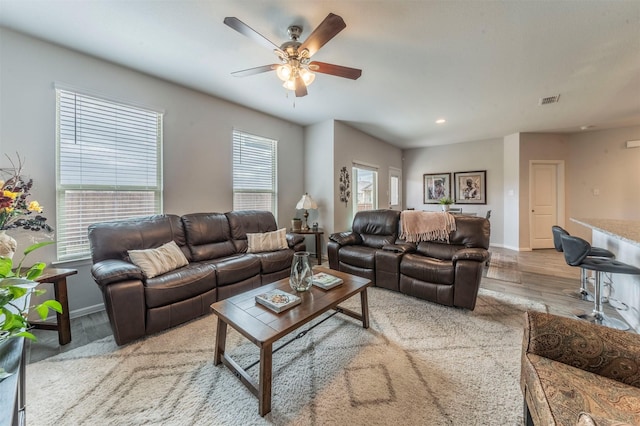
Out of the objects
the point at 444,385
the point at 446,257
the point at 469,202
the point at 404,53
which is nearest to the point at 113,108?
the point at 404,53

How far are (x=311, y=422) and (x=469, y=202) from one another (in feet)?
21.3

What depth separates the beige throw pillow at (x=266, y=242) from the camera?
3.33m

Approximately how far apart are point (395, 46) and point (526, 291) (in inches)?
130

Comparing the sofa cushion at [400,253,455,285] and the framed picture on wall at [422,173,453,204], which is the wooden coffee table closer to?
the sofa cushion at [400,253,455,285]

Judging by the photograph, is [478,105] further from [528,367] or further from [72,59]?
[72,59]

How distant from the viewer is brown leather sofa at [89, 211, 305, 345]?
201 centimetres

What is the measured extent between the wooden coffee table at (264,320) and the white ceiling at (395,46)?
2.21 metres

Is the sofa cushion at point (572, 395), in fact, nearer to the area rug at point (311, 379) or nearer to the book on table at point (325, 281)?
the area rug at point (311, 379)

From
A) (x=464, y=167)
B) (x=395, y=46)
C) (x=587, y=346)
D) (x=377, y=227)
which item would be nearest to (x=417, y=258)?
(x=377, y=227)

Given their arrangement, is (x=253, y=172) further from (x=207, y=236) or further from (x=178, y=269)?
(x=178, y=269)

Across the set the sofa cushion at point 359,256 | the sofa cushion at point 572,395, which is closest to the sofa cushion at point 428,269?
the sofa cushion at point 359,256

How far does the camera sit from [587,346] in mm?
1104

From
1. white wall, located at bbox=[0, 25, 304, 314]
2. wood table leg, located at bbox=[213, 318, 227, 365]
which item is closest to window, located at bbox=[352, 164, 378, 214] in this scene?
white wall, located at bbox=[0, 25, 304, 314]

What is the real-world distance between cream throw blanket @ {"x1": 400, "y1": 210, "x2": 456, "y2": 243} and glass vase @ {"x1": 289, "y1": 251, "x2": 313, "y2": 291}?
6.39 feet
